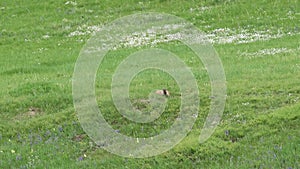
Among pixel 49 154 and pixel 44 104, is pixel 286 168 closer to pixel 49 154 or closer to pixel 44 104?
pixel 49 154

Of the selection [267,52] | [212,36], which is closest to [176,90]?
[267,52]

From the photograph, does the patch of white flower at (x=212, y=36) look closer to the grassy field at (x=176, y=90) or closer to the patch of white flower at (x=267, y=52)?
the grassy field at (x=176, y=90)

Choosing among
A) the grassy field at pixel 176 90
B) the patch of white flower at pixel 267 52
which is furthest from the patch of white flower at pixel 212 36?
the patch of white flower at pixel 267 52

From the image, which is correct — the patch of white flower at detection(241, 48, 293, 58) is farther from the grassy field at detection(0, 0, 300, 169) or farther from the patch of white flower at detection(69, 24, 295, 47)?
the patch of white flower at detection(69, 24, 295, 47)

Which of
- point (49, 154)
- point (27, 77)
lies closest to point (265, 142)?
point (49, 154)

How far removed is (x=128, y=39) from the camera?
27.2 m

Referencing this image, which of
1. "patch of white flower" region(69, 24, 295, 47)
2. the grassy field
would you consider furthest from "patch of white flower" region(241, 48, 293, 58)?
"patch of white flower" region(69, 24, 295, 47)

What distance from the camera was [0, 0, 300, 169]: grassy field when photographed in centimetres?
1147

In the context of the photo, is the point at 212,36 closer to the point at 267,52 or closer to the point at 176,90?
the point at 267,52

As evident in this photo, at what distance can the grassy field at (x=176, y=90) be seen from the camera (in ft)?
37.6

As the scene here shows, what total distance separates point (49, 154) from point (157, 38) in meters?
15.5

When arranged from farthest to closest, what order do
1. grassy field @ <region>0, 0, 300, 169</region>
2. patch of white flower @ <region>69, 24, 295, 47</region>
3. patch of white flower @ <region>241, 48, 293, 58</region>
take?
1. patch of white flower @ <region>69, 24, 295, 47</region>
2. patch of white flower @ <region>241, 48, 293, 58</region>
3. grassy field @ <region>0, 0, 300, 169</region>

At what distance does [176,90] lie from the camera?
1600cm

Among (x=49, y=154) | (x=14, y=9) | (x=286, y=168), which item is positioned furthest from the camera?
(x=14, y=9)
